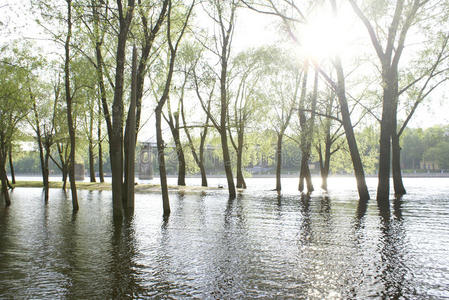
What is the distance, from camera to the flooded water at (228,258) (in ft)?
20.5

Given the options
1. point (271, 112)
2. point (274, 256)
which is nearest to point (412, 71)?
point (271, 112)

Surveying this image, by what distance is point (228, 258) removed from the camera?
841cm

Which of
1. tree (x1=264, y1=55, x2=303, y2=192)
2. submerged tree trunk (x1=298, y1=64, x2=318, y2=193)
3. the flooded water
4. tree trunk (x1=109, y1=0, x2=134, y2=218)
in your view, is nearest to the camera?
the flooded water

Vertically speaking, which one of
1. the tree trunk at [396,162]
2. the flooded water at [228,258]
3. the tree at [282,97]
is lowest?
the flooded water at [228,258]

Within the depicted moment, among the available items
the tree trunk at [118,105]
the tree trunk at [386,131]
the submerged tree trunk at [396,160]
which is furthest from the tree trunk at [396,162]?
the tree trunk at [118,105]

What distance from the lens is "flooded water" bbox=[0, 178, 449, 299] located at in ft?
20.5

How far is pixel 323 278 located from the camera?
22.3 feet

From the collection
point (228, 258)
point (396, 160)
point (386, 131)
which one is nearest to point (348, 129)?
point (386, 131)

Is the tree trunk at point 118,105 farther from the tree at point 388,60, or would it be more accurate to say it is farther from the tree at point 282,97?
the tree at point 282,97

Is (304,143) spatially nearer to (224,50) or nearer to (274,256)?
(224,50)

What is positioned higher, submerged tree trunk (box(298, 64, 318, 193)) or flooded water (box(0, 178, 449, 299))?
submerged tree trunk (box(298, 64, 318, 193))

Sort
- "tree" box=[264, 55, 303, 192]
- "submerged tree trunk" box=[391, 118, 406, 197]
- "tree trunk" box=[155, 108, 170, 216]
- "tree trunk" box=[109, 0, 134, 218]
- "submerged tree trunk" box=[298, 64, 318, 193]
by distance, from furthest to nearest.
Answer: "tree" box=[264, 55, 303, 192], "submerged tree trunk" box=[391, 118, 406, 197], "submerged tree trunk" box=[298, 64, 318, 193], "tree trunk" box=[155, 108, 170, 216], "tree trunk" box=[109, 0, 134, 218]

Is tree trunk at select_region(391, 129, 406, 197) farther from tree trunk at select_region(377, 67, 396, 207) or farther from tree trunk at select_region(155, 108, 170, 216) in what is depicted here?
tree trunk at select_region(155, 108, 170, 216)

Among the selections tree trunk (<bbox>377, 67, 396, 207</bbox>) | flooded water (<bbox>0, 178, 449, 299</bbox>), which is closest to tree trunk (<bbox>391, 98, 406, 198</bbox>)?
tree trunk (<bbox>377, 67, 396, 207</bbox>)
